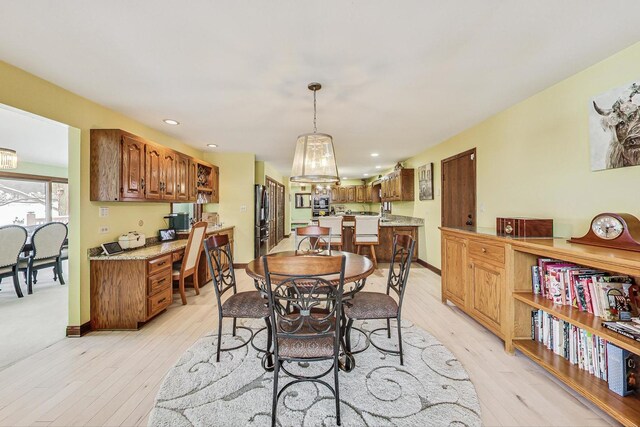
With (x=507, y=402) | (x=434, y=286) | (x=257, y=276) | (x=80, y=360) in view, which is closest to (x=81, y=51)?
(x=257, y=276)

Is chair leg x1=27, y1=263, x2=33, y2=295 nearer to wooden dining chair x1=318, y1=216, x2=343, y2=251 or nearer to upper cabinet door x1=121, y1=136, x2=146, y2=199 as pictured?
upper cabinet door x1=121, y1=136, x2=146, y2=199

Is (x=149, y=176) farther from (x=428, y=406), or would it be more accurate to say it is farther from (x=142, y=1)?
(x=428, y=406)

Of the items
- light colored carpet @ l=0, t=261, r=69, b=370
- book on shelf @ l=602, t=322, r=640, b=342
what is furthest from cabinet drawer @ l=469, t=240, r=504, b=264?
light colored carpet @ l=0, t=261, r=69, b=370

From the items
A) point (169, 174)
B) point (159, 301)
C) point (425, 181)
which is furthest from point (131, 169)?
point (425, 181)

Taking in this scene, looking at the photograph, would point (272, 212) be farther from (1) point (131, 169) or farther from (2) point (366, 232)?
(1) point (131, 169)

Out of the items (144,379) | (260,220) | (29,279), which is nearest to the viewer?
(144,379)

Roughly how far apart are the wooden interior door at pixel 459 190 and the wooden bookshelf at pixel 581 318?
187 centimetres

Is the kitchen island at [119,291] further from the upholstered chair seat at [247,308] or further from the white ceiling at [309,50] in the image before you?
the white ceiling at [309,50]

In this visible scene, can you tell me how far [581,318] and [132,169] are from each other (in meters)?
4.15

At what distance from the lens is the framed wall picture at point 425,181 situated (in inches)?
196

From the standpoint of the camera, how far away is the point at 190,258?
3.42 meters

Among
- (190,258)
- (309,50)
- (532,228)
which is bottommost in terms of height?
(190,258)

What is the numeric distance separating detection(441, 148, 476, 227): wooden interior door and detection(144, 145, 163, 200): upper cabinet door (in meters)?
4.28

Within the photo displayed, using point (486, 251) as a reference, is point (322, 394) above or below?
below
